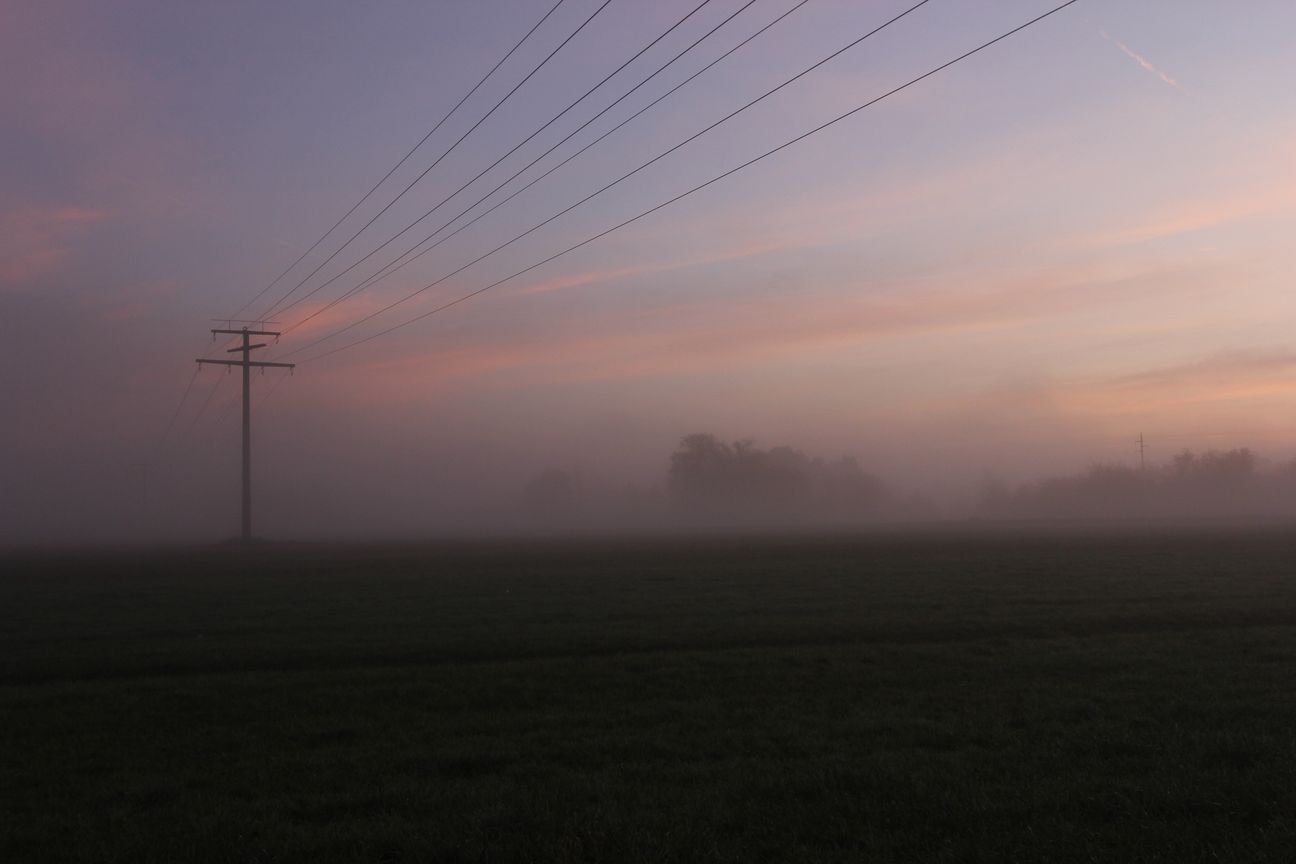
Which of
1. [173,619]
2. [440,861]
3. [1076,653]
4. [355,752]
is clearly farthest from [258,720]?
[173,619]

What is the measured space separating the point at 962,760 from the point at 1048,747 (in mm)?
1284

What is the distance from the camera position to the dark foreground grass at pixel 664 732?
8.51 m

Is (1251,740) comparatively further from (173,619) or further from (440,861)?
(173,619)

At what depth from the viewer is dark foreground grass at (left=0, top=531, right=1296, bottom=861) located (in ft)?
27.9

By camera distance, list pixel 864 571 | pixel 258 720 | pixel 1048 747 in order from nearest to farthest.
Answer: pixel 1048 747, pixel 258 720, pixel 864 571

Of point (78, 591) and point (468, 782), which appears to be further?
point (78, 591)

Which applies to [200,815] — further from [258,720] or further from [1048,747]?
[1048,747]

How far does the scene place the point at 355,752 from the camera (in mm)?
12180

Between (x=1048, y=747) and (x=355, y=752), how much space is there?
8.37m

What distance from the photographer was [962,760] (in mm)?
10719

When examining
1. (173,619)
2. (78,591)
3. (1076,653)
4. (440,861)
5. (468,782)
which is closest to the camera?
(440,861)

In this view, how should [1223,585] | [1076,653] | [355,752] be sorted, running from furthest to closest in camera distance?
[1223,585]
[1076,653]
[355,752]

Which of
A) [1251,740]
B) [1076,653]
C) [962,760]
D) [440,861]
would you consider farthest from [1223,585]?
[440,861]

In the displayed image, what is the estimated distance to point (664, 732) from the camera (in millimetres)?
12789
